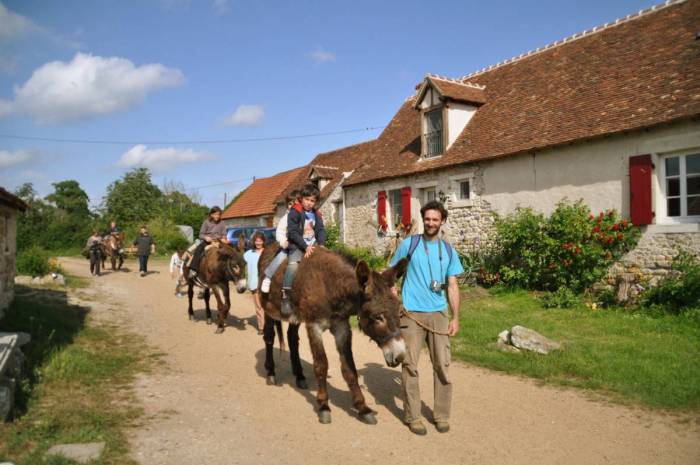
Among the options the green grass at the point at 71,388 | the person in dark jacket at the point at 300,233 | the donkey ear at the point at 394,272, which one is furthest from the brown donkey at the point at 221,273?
the donkey ear at the point at 394,272

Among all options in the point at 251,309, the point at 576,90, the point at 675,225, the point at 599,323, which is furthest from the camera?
the point at 576,90

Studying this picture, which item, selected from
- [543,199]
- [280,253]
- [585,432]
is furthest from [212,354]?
[543,199]

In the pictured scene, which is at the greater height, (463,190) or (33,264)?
(463,190)

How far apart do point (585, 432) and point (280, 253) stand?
379 cm

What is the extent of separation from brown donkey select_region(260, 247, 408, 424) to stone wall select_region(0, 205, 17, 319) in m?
6.51

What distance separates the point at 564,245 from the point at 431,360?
7.51 metres

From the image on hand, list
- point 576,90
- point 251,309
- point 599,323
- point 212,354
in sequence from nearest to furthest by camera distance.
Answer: point 212,354, point 599,323, point 251,309, point 576,90

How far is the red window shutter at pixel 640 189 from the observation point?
9.99 meters

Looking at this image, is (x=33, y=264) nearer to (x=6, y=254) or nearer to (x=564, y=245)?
(x=6, y=254)

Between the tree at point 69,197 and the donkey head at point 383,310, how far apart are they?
63.7m

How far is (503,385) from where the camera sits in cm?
591

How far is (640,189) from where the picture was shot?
1010 centimetres

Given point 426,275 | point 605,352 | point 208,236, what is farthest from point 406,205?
point 426,275

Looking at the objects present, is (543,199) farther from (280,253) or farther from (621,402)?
(280,253)
